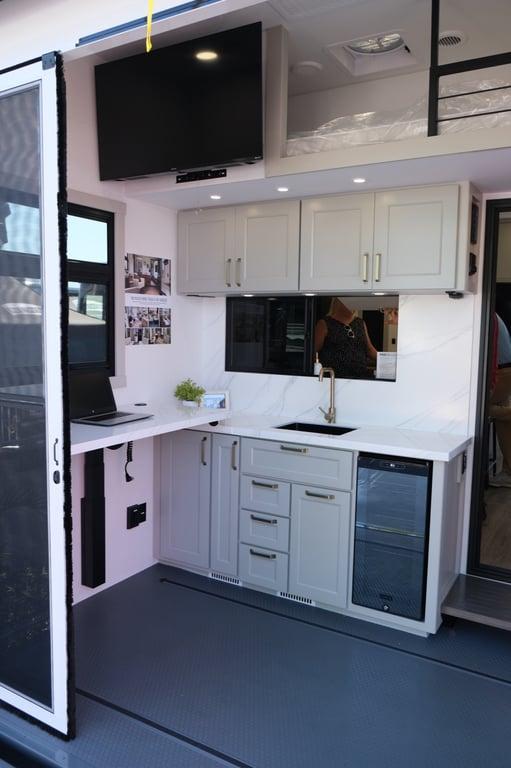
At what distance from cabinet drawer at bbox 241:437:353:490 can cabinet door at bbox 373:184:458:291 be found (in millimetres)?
974

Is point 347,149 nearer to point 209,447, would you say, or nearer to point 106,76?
point 106,76

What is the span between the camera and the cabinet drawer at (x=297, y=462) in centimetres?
327

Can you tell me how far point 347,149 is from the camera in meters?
2.89

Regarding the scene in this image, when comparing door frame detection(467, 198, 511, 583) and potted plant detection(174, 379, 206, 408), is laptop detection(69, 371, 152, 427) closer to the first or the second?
potted plant detection(174, 379, 206, 408)

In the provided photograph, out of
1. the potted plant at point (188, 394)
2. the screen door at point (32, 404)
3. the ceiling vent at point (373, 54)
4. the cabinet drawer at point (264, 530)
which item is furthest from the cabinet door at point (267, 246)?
the screen door at point (32, 404)

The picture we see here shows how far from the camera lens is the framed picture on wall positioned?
4128mm

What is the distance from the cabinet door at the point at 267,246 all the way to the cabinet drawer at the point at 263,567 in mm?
1556

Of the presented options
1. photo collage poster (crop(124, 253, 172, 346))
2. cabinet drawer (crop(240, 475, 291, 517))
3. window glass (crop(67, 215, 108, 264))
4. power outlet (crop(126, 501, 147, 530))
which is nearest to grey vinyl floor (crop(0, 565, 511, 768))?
power outlet (crop(126, 501, 147, 530))

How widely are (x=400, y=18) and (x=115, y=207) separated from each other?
1.80 meters

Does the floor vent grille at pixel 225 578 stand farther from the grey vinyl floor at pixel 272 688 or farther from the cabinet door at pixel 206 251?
the cabinet door at pixel 206 251

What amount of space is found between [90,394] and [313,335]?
1.53 metres

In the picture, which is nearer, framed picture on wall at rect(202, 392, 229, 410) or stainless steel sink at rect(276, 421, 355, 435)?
stainless steel sink at rect(276, 421, 355, 435)

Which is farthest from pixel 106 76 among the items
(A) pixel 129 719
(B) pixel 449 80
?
(A) pixel 129 719

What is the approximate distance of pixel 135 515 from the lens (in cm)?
380
